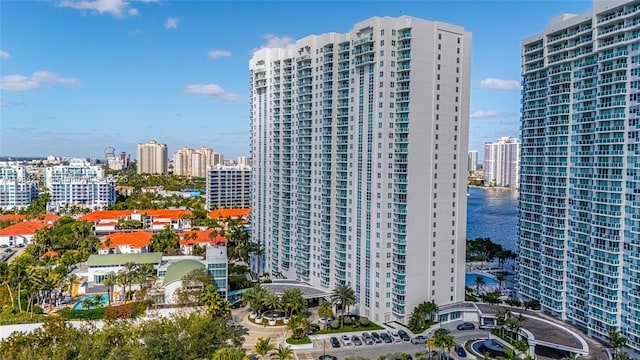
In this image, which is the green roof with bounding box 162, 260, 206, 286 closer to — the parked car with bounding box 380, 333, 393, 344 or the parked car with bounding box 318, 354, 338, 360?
the parked car with bounding box 318, 354, 338, 360

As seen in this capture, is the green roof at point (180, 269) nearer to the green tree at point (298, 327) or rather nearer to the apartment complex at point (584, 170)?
the green tree at point (298, 327)

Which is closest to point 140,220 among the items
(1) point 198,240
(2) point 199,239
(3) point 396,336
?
(2) point 199,239

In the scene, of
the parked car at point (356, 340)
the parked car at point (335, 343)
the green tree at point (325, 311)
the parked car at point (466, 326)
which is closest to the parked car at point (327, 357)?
the parked car at point (335, 343)

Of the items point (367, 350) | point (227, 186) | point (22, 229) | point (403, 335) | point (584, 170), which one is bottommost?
point (367, 350)

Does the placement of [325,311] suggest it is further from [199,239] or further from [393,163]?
[199,239]

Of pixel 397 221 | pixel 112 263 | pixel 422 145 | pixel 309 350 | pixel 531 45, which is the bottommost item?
pixel 309 350

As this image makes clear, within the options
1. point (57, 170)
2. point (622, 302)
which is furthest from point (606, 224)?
point (57, 170)

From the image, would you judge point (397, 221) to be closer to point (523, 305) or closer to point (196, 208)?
point (523, 305)
